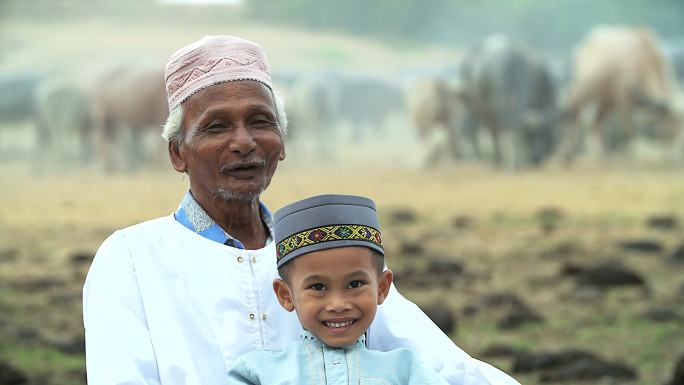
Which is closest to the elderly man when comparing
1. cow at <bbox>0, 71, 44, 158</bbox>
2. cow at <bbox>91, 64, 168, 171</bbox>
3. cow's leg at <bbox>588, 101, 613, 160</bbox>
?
cow at <bbox>91, 64, 168, 171</bbox>

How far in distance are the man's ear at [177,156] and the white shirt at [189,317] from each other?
12 centimetres

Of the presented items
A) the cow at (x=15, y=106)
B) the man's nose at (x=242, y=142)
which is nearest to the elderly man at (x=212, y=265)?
the man's nose at (x=242, y=142)

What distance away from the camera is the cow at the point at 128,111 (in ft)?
33.0

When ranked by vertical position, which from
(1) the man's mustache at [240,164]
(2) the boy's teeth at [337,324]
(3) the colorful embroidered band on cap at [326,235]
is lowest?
(2) the boy's teeth at [337,324]

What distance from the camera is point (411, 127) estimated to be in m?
10.3

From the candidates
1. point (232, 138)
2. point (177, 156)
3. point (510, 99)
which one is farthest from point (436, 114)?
point (232, 138)

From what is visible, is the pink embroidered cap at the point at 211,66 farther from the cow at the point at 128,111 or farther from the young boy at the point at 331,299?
the cow at the point at 128,111

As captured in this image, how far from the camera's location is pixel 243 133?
7.17ft

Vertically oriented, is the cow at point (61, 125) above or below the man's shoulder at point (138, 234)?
above

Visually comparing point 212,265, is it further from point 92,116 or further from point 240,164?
point 92,116

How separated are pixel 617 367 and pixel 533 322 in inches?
57.3

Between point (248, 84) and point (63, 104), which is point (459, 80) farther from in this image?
point (248, 84)

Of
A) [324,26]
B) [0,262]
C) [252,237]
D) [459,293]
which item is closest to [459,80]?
[324,26]

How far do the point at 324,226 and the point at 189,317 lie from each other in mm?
351
